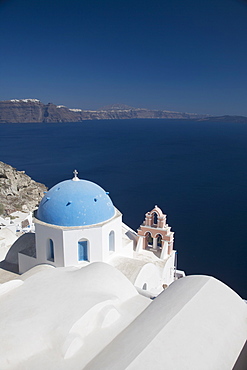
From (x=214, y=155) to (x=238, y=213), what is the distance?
125ft

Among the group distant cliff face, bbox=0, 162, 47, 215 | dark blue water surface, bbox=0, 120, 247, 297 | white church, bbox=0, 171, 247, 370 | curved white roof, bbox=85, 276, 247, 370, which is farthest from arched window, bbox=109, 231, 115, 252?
distant cliff face, bbox=0, 162, 47, 215

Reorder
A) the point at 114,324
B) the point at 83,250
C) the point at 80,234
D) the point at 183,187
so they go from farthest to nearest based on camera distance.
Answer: the point at 183,187, the point at 83,250, the point at 80,234, the point at 114,324

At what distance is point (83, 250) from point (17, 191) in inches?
1118

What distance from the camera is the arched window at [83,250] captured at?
34.1 ft

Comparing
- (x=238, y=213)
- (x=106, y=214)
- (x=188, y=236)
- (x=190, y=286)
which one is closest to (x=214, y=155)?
(x=238, y=213)

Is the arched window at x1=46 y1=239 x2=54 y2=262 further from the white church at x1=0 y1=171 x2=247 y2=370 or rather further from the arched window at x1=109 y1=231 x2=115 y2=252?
the white church at x1=0 y1=171 x2=247 y2=370

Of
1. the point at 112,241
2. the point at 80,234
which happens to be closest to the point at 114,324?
the point at 80,234

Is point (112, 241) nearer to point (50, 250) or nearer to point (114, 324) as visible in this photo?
point (50, 250)

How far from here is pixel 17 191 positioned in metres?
36.0

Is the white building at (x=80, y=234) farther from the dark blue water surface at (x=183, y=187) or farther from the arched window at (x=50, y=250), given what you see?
the dark blue water surface at (x=183, y=187)

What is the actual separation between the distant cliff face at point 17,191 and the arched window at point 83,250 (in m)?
21.0

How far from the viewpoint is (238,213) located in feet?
106

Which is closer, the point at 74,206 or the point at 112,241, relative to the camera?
the point at 74,206

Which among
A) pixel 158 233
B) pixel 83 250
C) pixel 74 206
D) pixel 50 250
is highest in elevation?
pixel 74 206
